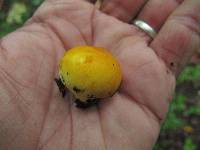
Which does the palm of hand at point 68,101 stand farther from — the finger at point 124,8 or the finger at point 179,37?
the finger at point 124,8

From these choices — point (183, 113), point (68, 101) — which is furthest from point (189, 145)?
point (68, 101)

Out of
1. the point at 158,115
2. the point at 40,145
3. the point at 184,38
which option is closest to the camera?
the point at 40,145

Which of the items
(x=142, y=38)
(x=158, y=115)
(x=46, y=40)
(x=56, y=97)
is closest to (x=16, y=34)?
(x=46, y=40)

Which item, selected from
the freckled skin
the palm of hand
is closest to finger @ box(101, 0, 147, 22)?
the palm of hand

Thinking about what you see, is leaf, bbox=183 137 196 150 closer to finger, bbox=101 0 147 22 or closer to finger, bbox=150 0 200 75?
finger, bbox=150 0 200 75

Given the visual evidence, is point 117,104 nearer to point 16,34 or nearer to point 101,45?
point 101,45

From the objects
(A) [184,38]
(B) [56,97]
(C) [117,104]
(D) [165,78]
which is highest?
(A) [184,38]

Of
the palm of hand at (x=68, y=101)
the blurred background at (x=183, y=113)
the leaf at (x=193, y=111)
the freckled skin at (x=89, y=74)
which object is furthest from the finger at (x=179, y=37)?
the leaf at (x=193, y=111)

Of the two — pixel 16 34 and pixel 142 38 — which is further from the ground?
pixel 142 38
